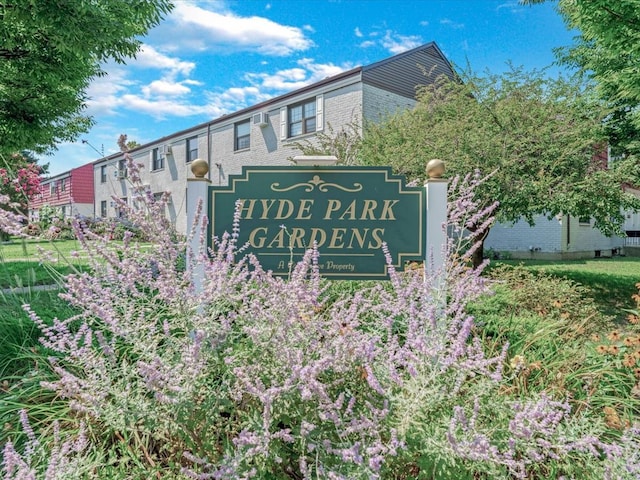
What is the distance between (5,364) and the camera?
9.56 feet

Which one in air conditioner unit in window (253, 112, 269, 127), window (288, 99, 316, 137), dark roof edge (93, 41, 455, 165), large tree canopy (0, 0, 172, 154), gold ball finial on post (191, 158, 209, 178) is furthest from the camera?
air conditioner unit in window (253, 112, 269, 127)

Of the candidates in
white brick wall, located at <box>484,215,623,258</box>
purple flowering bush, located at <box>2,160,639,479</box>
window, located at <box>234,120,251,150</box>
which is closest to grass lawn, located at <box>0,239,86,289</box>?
purple flowering bush, located at <box>2,160,639,479</box>

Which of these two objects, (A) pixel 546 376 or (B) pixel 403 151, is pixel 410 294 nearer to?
(A) pixel 546 376

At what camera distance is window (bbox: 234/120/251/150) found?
18.5 metres

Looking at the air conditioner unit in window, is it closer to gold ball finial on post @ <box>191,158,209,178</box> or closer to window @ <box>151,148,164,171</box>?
window @ <box>151,148,164,171</box>

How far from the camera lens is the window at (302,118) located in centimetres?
1573

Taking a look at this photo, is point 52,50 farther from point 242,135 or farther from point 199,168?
point 242,135

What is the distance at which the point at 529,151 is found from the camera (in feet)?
24.6

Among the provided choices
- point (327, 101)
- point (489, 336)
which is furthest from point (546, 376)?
point (327, 101)

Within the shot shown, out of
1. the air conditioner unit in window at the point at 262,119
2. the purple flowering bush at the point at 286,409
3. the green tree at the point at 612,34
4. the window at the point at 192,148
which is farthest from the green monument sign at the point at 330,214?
the window at the point at 192,148

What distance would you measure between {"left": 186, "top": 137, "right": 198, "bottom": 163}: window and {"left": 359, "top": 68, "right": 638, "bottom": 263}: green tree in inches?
603

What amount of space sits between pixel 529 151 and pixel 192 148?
18.0m

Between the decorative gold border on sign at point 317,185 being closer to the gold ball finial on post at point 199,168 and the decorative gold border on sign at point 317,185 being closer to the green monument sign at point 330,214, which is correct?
the green monument sign at point 330,214

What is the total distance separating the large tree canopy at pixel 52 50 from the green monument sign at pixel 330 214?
470 cm
